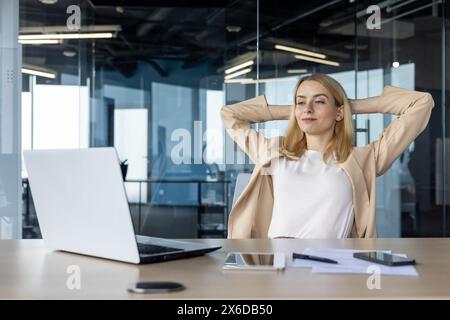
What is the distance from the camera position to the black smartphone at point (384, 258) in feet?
4.00

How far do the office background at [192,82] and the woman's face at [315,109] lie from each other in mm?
2358

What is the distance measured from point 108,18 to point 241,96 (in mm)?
1924

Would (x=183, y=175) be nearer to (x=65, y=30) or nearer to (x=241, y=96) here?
(x=241, y=96)

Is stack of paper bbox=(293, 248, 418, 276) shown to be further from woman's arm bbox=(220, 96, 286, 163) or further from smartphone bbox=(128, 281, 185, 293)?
woman's arm bbox=(220, 96, 286, 163)

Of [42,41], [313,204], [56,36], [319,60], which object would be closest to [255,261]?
[313,204]

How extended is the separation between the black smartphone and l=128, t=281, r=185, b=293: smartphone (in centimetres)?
44

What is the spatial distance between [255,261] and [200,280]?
0.19 metres

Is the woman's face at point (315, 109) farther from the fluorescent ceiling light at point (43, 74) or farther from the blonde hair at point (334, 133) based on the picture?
the fluorescent ceiling light at point (43, 74)

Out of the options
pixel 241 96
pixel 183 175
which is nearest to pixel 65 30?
pixel 241 96

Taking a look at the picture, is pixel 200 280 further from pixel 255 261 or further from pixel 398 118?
pixel 398 118

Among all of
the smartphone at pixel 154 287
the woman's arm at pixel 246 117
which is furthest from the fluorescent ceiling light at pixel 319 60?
the smartphone at pixel 154 287

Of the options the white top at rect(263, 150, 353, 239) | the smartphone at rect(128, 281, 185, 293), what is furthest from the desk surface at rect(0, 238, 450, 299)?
the white top at rect(263, 150, 353, 239)
